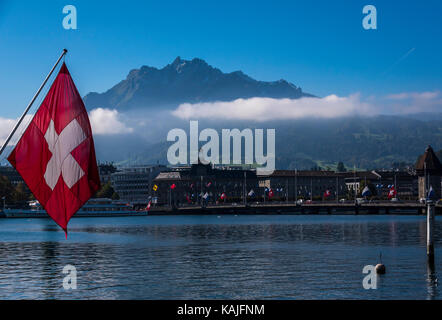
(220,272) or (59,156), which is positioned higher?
(59,156)

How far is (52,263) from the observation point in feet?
164

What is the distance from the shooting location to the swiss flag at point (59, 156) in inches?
549

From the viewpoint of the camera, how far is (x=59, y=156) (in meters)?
13.9

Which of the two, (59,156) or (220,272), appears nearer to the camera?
(59,156)

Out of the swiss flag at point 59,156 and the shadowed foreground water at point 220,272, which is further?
the shadowed foreground water at point 220,272

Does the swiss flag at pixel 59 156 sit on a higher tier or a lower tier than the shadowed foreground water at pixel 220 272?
higher

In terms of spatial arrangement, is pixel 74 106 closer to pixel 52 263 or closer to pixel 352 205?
pixel 52 263

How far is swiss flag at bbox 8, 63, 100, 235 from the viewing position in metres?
13.9

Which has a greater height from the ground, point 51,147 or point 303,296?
point 51,147

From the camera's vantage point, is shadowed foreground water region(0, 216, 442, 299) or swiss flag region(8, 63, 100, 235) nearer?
swiss flag region(8, 63, 100, 235)

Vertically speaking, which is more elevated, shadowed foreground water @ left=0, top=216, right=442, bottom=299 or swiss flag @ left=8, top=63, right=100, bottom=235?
swiss flag @ left=8, top=63, right=100, bottom=235
